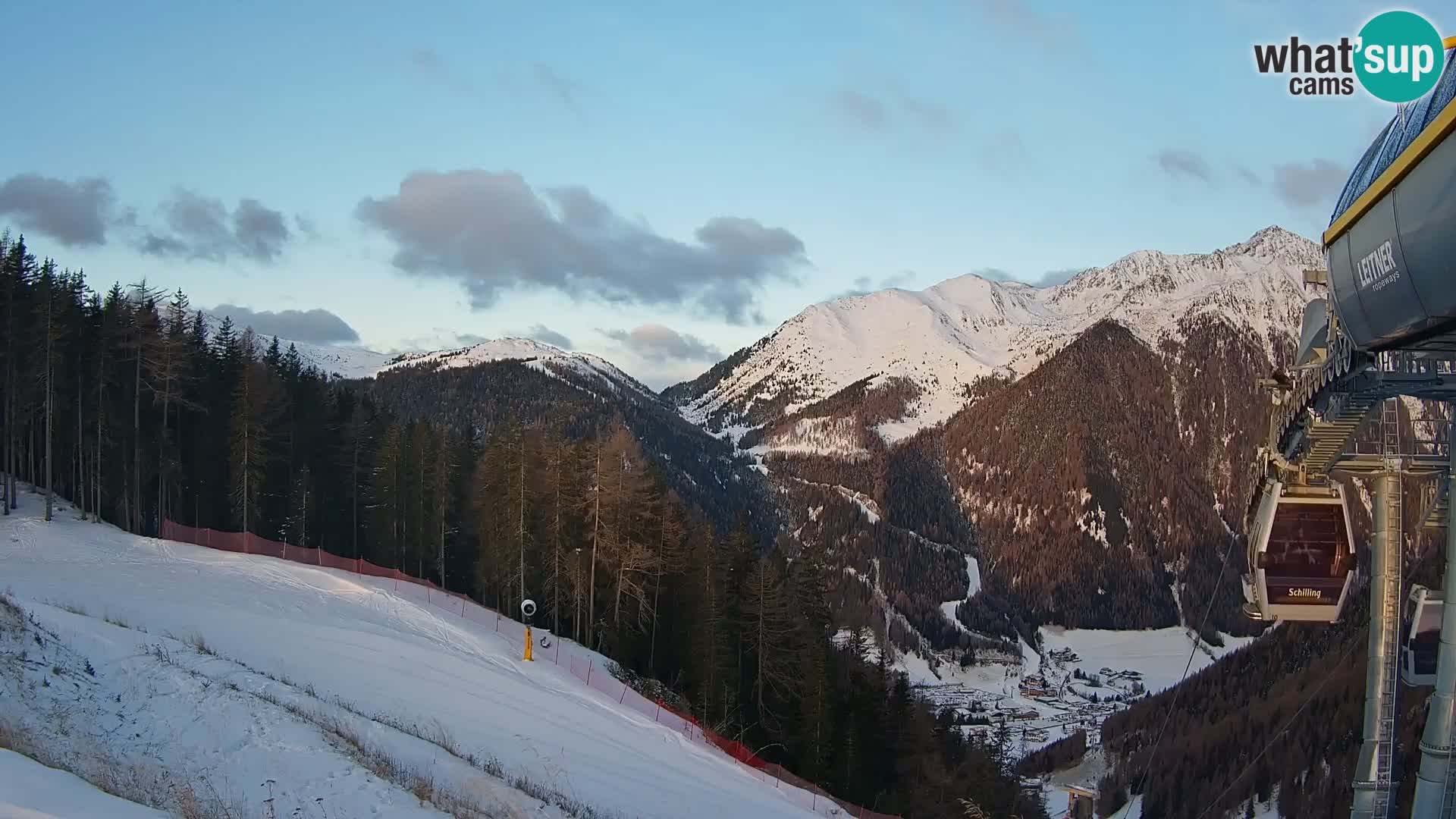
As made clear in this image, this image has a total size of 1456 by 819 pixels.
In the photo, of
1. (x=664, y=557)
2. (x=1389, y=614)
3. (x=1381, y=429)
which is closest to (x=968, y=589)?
(x=664, y=557)

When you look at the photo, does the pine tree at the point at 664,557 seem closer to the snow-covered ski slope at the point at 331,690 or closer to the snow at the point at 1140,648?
the snow-covered ski slope at the point at 331,690

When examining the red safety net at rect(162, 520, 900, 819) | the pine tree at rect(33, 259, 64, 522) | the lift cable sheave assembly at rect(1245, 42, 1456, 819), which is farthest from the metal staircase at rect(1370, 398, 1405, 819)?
the pine tree at rect(33, 259, 64, 522)

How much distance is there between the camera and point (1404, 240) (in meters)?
7.59

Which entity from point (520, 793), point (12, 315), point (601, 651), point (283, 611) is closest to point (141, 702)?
point (520, 793)

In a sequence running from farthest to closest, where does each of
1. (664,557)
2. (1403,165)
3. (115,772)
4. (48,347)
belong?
(664,557) → (48,347) → (115,772) → (1403,165)

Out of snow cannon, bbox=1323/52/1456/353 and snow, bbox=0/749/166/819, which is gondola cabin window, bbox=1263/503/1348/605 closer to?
snow cannon, bbox=1323/52/1456/353

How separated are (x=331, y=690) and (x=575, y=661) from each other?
14.3m

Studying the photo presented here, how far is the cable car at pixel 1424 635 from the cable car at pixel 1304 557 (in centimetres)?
138

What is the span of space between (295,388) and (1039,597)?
511 ft

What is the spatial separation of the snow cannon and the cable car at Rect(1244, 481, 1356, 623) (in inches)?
259

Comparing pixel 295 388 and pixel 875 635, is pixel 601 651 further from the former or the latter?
pixel 875 635

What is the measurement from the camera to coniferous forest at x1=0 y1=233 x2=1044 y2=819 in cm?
3953

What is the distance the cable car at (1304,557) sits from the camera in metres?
15.2

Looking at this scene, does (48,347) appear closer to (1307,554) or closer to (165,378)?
(165,378)
